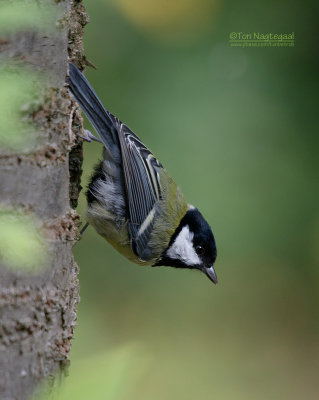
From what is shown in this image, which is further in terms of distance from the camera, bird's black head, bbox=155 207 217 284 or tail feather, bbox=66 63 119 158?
bird's black head, bbox=155 207 217 284

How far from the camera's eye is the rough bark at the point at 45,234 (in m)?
0.98

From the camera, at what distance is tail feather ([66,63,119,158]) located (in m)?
1.94

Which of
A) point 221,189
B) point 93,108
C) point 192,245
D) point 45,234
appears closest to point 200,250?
point 192,245

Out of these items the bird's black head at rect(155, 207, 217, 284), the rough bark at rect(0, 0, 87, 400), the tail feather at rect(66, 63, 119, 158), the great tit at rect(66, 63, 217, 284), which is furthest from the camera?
the bird's black head at rect(155, 207, 217, 284)

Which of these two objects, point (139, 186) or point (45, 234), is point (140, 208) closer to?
point (139, 186)

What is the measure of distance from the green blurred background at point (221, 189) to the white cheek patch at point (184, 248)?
17 centimetres

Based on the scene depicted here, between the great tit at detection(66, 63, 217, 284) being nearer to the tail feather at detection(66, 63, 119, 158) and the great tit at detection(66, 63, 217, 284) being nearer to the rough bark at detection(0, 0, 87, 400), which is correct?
the tail feather at detection(66, 63, 119, 158)

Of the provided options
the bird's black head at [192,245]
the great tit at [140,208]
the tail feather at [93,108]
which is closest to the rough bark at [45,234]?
the tail feather at [93,108]

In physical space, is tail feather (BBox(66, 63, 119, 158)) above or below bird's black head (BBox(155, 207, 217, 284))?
above

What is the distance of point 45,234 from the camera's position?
41.0 inches

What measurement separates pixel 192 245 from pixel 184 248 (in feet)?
0.16

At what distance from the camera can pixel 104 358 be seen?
0.62 m

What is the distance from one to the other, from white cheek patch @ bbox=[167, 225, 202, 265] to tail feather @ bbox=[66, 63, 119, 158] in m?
0.57

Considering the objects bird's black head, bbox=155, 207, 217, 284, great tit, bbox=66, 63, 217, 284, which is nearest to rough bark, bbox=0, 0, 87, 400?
great tit, bbox=66, 63, 217, 284
